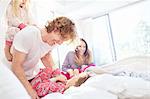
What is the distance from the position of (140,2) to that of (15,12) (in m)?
2.25

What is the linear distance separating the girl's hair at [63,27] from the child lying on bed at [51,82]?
0.19m

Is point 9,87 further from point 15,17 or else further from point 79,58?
point 79,58

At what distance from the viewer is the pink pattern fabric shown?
2.86 ft

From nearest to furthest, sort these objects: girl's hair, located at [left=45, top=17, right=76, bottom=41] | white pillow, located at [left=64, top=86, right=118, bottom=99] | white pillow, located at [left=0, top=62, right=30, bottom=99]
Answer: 1. white pillow, located at [left=0, top=62, right=30, bottom=99]
2. white pillow, located at [left=64, top=86, right=118, bottom=99]
3. girl's hair, located at [left=45, top=17, right=76, bottom=41]

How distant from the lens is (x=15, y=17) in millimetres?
1513

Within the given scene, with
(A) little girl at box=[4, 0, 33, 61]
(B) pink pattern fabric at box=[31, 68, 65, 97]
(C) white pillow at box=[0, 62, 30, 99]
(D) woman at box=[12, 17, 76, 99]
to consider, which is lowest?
(B) pink pattern fabric at box=[31, 68, 65, 97]

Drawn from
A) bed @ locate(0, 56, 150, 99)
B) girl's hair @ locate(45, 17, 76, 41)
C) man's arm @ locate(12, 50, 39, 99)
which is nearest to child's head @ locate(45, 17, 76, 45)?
girl's hair @ locate(45, 17, 76, 41)

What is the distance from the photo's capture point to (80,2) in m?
3.08

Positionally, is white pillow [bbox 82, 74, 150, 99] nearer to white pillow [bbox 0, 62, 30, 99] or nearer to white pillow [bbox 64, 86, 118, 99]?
white pillow [bbox 64, 86, 118, 99]

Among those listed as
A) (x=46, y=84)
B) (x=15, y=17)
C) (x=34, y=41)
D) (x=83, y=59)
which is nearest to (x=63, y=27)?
(x=34, y=41)

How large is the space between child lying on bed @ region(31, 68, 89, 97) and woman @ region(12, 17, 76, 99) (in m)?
0.03

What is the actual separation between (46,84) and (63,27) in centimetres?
26

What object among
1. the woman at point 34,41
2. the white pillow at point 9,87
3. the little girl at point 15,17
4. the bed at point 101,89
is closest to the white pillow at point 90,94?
the bed at point 101,89

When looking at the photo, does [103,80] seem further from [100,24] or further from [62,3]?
[100,24]
